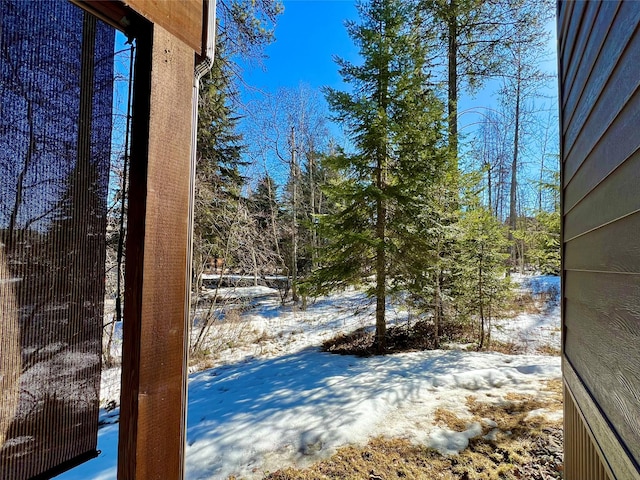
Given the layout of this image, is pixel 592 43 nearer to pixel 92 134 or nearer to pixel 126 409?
pixel 92 134

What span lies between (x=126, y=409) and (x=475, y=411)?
136 inches

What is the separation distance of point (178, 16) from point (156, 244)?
71 cm

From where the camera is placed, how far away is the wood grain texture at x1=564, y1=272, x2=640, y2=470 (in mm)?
942

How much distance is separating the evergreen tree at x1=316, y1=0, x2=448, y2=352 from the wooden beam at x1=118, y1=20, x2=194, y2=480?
4288 mm

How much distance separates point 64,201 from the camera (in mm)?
908

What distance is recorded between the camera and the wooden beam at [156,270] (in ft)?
2.76

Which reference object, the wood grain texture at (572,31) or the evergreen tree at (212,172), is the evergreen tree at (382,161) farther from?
the wood grain texture at (572,31)

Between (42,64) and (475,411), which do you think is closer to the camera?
(42,64)

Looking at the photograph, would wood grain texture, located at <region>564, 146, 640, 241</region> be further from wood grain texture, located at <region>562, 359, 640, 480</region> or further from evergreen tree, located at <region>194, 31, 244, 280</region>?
evergreen tree, located at <region>194, 31, 244, 280</region>

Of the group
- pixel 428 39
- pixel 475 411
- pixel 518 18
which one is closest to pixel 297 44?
pixel 428 39

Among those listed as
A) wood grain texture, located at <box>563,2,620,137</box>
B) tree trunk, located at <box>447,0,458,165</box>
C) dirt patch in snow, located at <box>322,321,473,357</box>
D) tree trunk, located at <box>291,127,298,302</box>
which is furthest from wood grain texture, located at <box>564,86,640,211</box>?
tree trunk, located at <box>291,127,298,302</box>

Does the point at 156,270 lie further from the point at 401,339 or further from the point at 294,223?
the point at 294,223

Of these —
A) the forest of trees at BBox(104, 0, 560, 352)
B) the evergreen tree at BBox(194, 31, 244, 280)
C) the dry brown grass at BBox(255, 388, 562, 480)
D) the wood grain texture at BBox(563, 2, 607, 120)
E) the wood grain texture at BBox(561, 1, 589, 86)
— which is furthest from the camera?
the evergreen tree at BBox(194, 31, 244, 280)

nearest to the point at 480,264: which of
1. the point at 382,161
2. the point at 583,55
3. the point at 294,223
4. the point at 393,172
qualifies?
the point at 393,172
